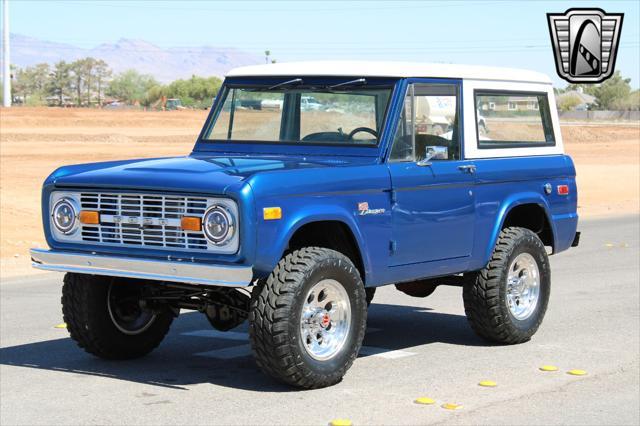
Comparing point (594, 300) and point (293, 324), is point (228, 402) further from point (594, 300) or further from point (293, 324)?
point (594, 300)

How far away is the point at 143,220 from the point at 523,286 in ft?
10.9

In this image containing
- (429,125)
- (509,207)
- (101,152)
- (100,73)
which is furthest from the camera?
(100,73)

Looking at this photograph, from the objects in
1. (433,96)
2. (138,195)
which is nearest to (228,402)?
(138,195)

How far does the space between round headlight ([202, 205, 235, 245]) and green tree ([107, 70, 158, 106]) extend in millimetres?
149713

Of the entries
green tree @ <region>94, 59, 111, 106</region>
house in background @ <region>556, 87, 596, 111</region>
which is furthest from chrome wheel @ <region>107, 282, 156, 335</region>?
green tree @ <region>94, 59, 111, 106</region>

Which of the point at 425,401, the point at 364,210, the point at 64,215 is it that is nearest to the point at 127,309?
the point at 64,215

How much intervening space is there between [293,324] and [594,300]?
5.33 meters

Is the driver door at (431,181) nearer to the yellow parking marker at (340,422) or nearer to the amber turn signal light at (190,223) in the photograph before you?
the amber turn signal light at (190,223)

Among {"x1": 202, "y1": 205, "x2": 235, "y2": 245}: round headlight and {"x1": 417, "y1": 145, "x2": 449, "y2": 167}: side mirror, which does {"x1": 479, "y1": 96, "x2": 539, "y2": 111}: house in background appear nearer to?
{"x1": 417, "y1": 145, "x2": 449, "y2": 167}: side mirror

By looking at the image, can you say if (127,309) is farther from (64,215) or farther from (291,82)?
(291,82)

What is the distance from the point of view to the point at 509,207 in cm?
927

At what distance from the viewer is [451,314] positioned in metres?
11.0

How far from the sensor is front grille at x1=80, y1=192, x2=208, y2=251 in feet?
24.4

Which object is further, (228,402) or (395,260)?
(395,260)
